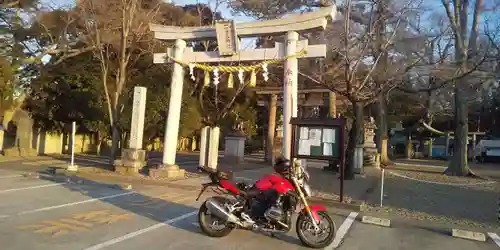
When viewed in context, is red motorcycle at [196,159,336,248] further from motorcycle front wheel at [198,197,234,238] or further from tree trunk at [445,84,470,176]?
tree trunk at [445,84,470,176]

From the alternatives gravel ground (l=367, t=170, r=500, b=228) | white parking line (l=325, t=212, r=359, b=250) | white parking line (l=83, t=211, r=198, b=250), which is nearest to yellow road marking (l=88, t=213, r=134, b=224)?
white parking line (l=83, t=211, r=198, b=250)

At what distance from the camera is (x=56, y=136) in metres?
28.6

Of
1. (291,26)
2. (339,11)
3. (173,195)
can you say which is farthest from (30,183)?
(339,11)

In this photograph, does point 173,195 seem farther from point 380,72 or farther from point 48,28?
point 48,28

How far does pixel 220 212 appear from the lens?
6637mm

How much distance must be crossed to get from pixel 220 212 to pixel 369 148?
2140 centimetres

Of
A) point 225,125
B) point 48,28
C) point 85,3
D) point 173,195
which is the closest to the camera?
point 173,195

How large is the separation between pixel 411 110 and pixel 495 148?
9.39 metres

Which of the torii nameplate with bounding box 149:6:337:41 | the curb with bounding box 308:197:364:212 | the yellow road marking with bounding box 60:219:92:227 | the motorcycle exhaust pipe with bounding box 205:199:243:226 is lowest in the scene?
A: the yellow road marking with bounding box 60:219:92:227

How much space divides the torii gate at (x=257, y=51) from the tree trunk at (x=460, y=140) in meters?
12.5

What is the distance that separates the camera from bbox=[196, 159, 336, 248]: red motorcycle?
6492 millimetres

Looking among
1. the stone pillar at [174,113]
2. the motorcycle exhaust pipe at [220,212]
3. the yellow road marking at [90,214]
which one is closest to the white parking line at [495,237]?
the motorcycle exhaust pipe at [220,212]

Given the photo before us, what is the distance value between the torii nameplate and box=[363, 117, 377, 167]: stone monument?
14610mm

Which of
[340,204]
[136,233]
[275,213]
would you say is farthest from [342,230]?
[136,233]
